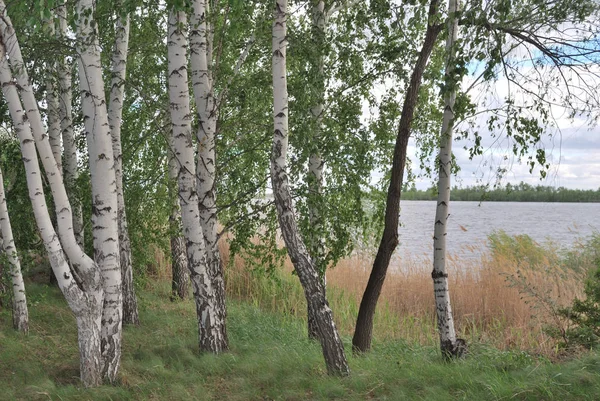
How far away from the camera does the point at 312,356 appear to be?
22.6 feet

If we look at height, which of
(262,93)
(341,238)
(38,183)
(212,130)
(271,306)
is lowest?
(271,306)

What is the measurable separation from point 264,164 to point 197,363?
3.19m

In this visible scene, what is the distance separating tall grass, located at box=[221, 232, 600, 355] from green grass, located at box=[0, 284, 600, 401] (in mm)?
1446

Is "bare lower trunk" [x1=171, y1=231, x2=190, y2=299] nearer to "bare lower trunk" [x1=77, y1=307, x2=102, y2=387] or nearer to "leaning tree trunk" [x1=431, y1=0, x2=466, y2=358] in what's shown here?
"bare lower trunk" [x1=77, y1=307, x2=102, y2=387]

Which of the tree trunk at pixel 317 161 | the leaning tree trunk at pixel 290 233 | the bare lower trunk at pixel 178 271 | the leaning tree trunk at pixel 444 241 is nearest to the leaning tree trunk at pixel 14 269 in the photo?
the bare lower trunk at pixel 178 271

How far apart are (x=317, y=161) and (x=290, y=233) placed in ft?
7.09

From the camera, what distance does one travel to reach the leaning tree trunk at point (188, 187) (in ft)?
22.0

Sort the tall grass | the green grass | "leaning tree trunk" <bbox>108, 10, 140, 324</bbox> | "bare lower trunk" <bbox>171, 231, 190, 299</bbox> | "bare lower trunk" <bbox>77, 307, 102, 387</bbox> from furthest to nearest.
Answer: "bare lower trunk" <bbox>171, 231, 190, 299</bbox> → the tall grass → "leaning tree trunk" <bbox>108, 10, 140, 324</bbox> → "bare lower trunk" <bbox>77, 307, 102, 387</bbox> → the green grass

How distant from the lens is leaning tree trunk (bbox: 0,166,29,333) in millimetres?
7438

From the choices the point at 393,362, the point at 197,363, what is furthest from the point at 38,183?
the point at 393,362

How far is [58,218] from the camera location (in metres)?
5.76

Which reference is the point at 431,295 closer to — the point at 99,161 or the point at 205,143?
the point at 205,143

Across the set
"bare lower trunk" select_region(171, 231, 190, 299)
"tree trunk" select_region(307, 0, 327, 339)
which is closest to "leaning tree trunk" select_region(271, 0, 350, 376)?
"tree trunk" select_region(307, 0, 327, 339)

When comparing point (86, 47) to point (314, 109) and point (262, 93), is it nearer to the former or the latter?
point (262, 93)
